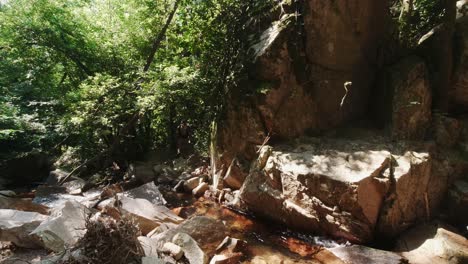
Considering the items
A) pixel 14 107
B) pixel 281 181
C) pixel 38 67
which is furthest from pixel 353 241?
pixel 38 67

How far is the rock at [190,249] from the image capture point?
14.9 ft

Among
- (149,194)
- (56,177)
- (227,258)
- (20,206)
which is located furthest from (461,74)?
(56,177)

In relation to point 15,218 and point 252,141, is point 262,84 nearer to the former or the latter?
point 252,141

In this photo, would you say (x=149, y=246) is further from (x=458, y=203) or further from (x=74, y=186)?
(x=74, y=186)

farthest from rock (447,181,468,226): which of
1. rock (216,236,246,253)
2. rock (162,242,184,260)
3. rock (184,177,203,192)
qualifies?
rock (184,177,203,192)

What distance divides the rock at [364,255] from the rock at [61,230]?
4199 millimetres

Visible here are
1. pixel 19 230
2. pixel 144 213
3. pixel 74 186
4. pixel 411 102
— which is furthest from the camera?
Result: pixel 74 186

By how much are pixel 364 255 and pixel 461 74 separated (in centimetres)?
495

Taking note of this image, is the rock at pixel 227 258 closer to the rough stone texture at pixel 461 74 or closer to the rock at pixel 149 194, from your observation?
the rock at pixel 149 194

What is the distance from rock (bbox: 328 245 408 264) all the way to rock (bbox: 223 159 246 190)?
279cm

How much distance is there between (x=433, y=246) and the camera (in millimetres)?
5387

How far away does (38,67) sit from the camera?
11484 mm

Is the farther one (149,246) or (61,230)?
(149,246)

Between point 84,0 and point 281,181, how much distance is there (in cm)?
1116
